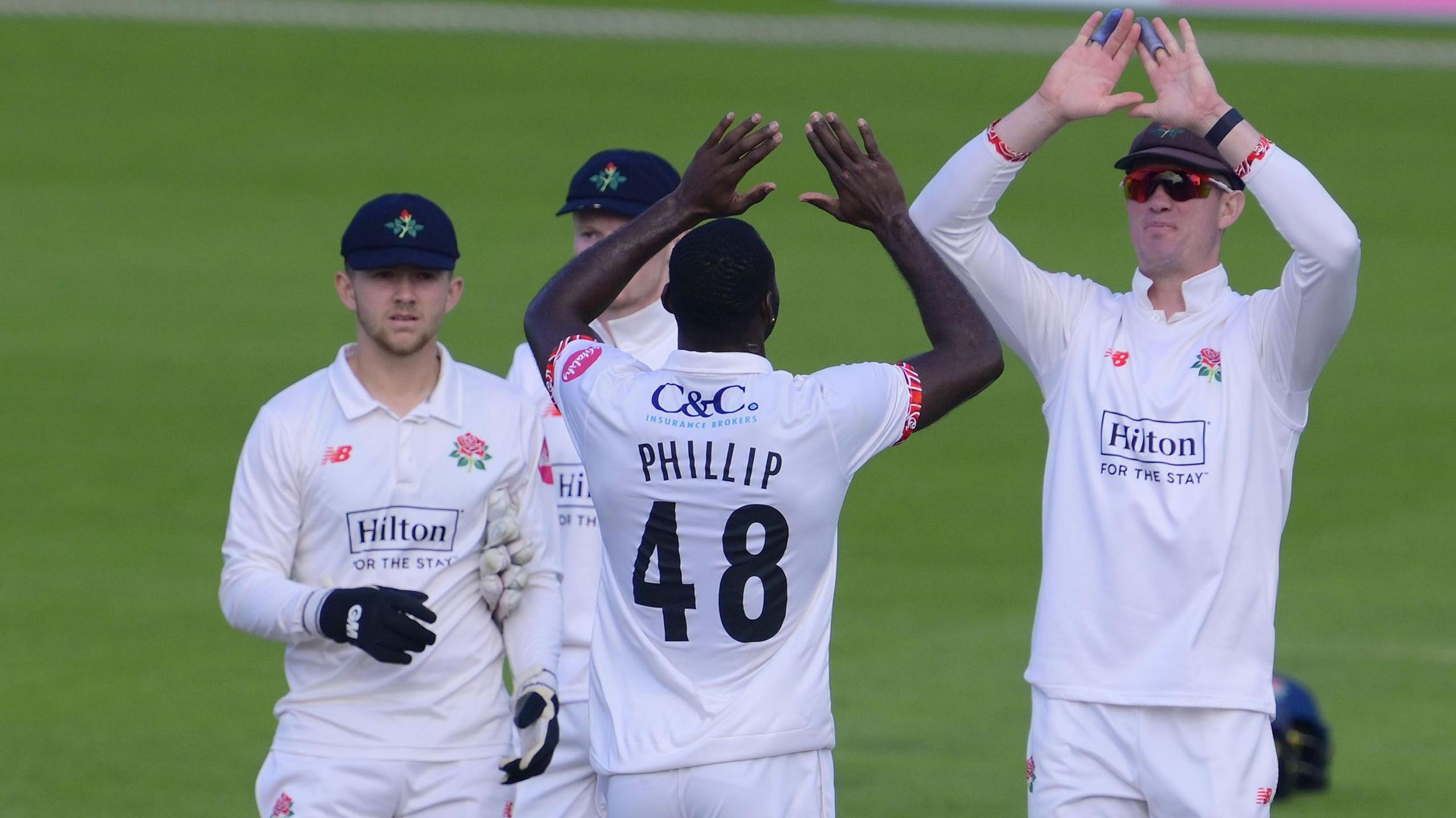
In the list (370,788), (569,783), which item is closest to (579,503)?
(569,783)

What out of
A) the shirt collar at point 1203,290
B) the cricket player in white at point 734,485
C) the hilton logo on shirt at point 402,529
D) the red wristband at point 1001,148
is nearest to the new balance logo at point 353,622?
the hilton logo on shirt at point 402,529

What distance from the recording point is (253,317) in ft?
53.9

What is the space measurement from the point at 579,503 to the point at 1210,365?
2009 millimetres

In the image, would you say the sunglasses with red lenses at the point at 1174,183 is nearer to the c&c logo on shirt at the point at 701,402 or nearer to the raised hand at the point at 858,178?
the raised hand at the point at 858,178

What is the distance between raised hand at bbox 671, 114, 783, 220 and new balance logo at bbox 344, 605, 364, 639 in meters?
1.32

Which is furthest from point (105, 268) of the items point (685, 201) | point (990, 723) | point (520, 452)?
point (685, 201)

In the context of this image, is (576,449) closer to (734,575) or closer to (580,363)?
(580,363)

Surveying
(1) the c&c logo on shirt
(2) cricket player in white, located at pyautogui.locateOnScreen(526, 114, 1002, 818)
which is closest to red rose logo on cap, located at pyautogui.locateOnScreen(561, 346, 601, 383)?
(2) cricket player in white, located at pyautogui.locateOnScreen(526, 114, 1002, 818)

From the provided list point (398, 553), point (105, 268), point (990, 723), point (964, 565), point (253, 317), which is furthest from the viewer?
point (105, 268)

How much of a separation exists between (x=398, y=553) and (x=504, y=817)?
30.8 inches

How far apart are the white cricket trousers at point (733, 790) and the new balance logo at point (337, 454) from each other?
1.34m

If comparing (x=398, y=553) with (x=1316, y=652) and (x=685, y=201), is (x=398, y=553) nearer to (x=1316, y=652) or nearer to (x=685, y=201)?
(x=685, y=201)

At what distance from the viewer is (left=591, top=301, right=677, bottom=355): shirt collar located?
6.45 m

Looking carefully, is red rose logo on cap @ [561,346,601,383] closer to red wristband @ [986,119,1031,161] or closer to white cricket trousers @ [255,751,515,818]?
red wristband @ [986,119,1031,161]
